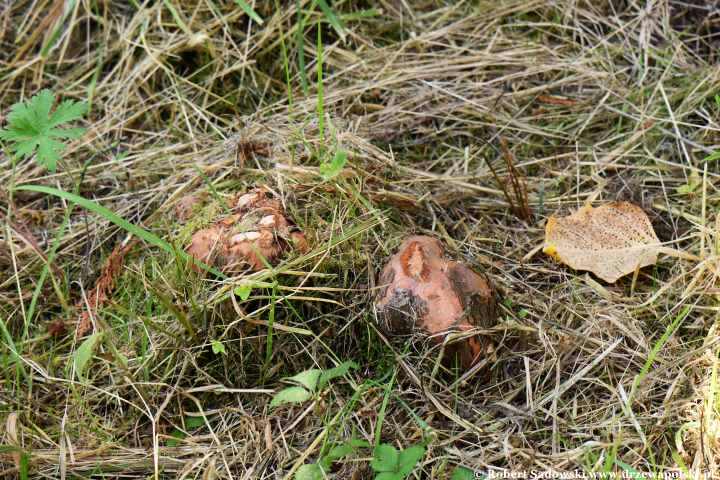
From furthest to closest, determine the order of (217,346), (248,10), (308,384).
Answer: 1. (248,10)
2. (217,346)
3. (308,384)

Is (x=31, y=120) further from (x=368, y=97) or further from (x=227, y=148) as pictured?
(x=368, y=97)

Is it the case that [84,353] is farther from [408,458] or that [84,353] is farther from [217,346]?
[408,458]

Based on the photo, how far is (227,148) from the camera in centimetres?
221

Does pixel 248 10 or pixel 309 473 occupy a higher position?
pixel 248 10

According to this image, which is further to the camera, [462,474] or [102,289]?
[102,289]

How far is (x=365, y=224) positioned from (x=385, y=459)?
632 mm

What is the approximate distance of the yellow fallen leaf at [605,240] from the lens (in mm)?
1855

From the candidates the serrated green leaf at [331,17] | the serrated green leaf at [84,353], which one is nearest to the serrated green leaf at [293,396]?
the serrated green leaf at [84,353]

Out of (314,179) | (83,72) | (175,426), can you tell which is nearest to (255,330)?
(175,426)

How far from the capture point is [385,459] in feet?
4.79

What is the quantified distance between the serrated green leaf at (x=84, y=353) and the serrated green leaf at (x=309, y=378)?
0.49 metres

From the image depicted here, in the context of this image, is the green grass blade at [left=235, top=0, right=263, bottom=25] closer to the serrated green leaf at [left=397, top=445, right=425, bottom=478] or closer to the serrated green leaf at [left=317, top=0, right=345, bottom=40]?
the serrated green leaf at [left=317, top=0, right=345, bottom=40]

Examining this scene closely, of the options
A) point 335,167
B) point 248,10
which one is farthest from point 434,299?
point 248,10

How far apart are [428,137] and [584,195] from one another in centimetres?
52
